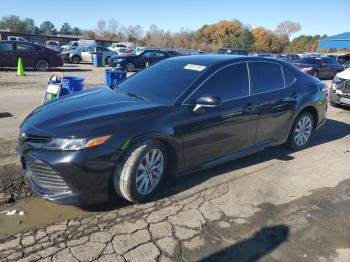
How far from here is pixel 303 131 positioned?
20.5ft

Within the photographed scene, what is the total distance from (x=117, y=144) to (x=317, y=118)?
429 centimetres

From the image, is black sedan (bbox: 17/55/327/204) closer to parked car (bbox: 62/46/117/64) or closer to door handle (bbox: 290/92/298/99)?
door handle (bbox: 290/92/298/99)

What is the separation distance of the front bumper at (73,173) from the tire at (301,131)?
Answer: 11.7 ft

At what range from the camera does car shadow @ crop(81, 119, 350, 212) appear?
398 cm

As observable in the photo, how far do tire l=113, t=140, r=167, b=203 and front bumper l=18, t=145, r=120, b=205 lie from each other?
14 centimetres

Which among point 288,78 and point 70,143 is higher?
point 288,78

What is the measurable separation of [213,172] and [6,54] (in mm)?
16005

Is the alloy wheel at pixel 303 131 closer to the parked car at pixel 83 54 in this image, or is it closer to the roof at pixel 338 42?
the parked car at pixel 83 54

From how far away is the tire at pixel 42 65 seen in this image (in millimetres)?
18469

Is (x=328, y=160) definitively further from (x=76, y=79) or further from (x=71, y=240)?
(x=76, y=79)

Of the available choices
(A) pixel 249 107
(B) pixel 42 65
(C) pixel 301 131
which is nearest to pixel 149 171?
(A) pixel 249 107

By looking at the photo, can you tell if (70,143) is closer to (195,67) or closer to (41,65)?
(195,67)

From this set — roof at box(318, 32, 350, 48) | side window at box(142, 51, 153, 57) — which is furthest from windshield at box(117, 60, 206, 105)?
roof at box(318, 32, 350, 48)

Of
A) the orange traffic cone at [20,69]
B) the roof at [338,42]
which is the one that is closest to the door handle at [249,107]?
the orange traffic cone at [20,69]
